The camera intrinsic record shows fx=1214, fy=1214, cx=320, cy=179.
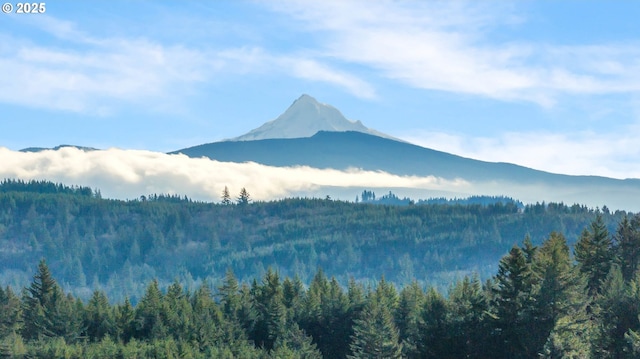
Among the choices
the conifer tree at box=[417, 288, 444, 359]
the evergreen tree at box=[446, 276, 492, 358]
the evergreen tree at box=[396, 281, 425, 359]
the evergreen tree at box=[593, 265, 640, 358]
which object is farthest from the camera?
the evergreen tree at box=[396, 281, 425, 359]

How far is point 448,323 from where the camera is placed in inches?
5832

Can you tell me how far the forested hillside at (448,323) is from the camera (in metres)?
135

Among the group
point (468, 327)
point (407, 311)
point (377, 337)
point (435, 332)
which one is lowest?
point (377, 337)

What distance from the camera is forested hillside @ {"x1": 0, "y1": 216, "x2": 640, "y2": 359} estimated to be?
5320 inches

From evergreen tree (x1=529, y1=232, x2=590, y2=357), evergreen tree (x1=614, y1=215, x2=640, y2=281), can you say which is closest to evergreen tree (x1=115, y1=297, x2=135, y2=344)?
evergreen tree (x1=614, y1=215, x2=640, y2=281)

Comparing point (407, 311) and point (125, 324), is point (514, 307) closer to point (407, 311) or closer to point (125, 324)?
point (407, 311)

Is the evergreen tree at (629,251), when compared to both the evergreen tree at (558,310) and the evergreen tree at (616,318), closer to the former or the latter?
the evergreen tree at (616,318)

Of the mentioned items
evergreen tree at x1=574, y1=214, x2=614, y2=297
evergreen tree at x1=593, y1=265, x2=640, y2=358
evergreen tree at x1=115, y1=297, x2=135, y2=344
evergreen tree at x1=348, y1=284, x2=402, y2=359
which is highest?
evergreen tree at x1=574, y1=214, x2=614, y2=297

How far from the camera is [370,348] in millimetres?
157750

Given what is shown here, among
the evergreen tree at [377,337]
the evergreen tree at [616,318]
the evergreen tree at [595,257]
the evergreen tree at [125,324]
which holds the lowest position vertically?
the evergreen tree at [125,324]

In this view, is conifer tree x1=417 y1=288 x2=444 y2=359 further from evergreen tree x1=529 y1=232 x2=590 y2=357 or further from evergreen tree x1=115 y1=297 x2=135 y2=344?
evergreen tree x1=115 y1=297 x2=135 y2=344

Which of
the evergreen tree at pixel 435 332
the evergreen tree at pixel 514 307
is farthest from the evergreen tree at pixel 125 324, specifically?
the evergreen tree at pixel 514 307

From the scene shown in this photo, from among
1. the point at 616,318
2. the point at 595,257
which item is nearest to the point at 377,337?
the point at 595,257

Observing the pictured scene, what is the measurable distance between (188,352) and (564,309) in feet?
201
